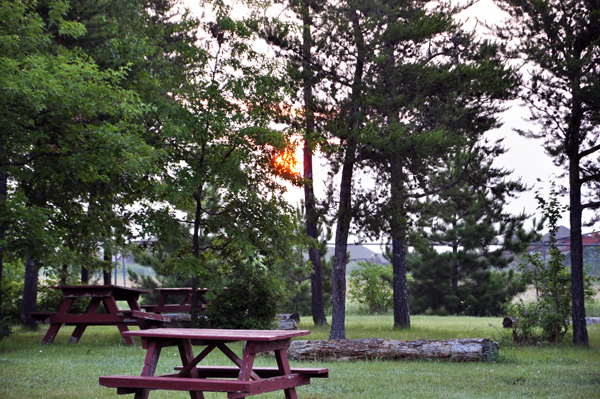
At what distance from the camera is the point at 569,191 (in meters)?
11.7

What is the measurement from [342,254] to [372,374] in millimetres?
4739

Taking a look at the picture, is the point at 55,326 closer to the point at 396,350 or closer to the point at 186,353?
the point at 396,350

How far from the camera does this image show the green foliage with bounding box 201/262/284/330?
37.9ft

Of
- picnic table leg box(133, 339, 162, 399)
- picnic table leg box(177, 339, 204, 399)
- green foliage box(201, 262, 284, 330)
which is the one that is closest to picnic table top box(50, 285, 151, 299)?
green foliage box(201, 262, 284, 330)

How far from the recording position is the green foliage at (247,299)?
1155 centimetres

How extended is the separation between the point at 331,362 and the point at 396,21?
6782 mm

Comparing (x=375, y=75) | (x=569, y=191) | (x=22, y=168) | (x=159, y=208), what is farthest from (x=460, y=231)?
(x=22, y=168)

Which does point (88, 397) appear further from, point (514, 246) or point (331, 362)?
point (514, 246)

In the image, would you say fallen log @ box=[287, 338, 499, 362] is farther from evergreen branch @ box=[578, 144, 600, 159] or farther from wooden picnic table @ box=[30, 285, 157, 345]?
evergreen branch @ box=[578, 144, 600, 159]

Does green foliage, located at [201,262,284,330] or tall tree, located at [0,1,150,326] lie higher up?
tall tree, located at [0,1,150,326]

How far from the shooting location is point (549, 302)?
11602 mm

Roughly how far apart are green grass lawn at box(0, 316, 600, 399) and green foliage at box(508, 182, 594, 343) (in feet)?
1.96

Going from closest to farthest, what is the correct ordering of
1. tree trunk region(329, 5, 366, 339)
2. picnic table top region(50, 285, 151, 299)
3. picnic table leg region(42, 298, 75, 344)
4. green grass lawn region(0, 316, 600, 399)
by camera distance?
1. green grass lawn region(0, 316, 600, 399)
2. picnic table top region(50, 285, 151, 299)
3. picnic table leg region(42, 298, 75, 344)
4. tree trunk region(329, 5, 366, 339)

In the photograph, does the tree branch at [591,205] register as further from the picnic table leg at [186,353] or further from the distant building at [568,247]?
the picnic table leg at [186,353]
